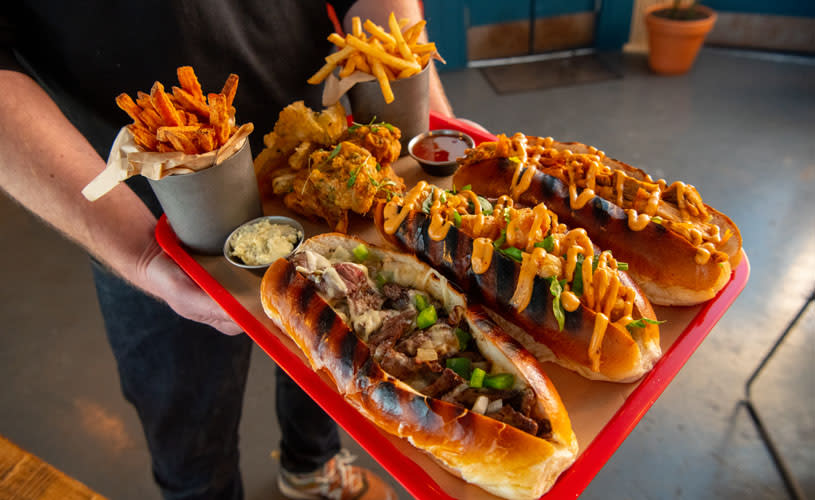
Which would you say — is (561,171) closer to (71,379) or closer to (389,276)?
(389,276)

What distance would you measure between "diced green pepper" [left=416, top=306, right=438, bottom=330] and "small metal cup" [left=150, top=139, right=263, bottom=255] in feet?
3.24

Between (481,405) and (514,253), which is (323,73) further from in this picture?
(481,405)

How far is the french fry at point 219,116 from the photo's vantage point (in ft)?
6.62

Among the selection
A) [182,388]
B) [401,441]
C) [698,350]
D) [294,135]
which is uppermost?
[294,135]

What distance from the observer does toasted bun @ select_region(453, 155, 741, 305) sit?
2.04m

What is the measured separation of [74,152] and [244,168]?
2.38 ft

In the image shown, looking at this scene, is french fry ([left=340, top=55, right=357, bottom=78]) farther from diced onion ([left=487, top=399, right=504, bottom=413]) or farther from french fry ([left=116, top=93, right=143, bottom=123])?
diced onion ([left=487, top=399, right=504, bottom=413])

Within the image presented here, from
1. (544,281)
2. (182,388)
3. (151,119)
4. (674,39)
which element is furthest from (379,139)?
(674,39)

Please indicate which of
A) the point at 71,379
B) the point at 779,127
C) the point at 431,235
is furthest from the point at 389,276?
the point at 779,127

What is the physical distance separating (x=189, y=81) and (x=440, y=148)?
4.41 feet

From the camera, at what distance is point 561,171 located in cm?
250

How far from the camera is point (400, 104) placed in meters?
2.89

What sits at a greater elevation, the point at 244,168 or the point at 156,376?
the point at 244,168

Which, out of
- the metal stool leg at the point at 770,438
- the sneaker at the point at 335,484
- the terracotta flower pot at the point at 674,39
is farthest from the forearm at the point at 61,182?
the terracotta flower pot at the point at 674,39
